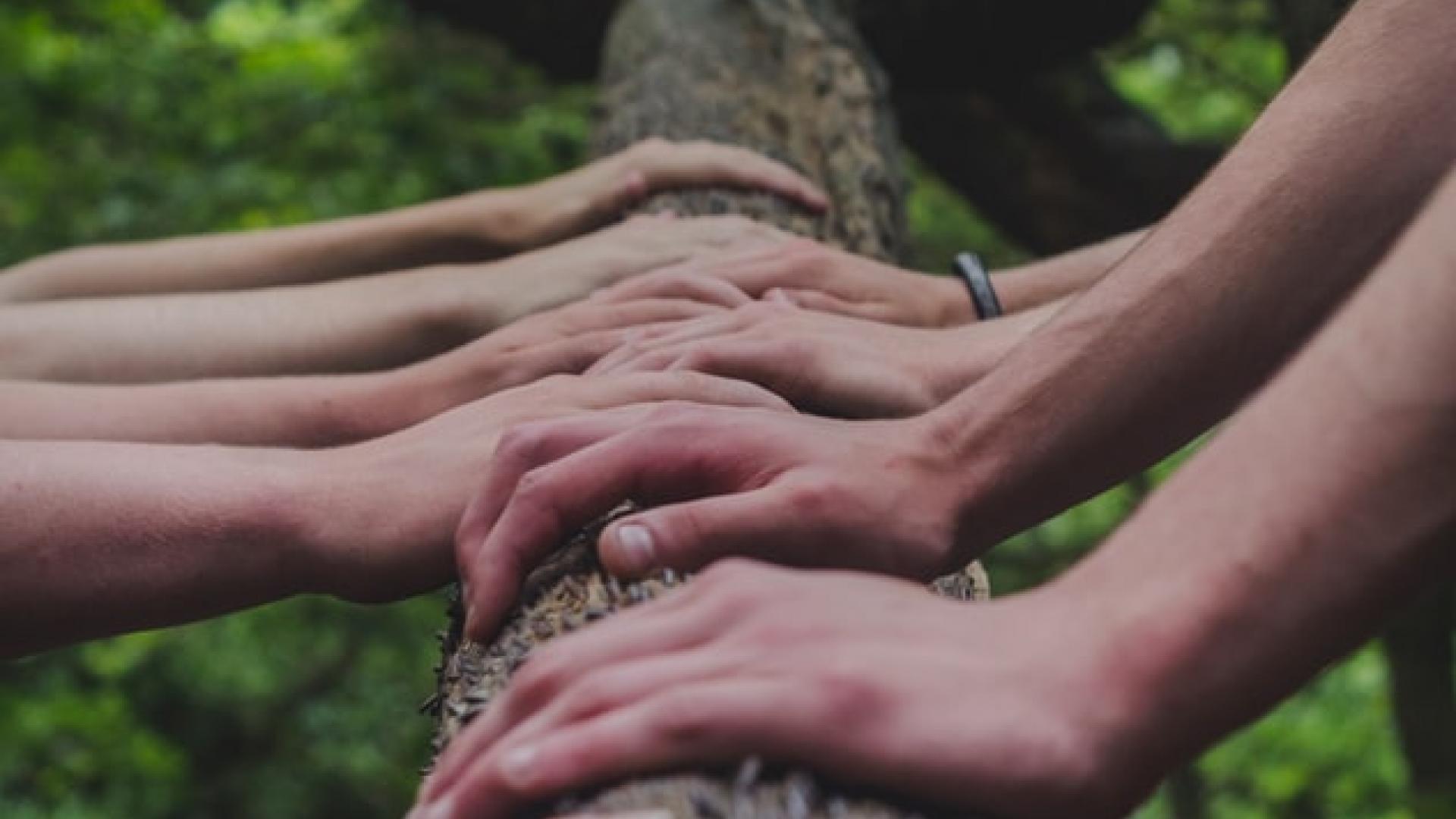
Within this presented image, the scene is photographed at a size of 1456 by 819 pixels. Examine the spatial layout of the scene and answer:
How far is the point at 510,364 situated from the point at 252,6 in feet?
15.4

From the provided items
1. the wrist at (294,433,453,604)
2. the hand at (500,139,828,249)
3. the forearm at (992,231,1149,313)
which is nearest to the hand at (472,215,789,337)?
the hand at (500,139,828,249)

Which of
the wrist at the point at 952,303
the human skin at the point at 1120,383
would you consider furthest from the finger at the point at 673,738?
the wrist at the point at 952,303

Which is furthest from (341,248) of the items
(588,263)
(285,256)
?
(588,263)

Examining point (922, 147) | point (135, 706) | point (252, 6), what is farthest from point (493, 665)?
point (135, 706)

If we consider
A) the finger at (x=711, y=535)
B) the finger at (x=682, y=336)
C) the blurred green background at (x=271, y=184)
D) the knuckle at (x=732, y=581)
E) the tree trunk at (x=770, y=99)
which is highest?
the blurred green background at (x=271, y=184)

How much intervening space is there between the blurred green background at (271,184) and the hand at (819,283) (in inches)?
84.6

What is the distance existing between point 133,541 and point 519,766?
0.94 m

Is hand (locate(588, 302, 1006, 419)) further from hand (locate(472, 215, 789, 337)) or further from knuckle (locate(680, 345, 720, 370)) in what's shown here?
hand (locate(472, 215, 789, 337))

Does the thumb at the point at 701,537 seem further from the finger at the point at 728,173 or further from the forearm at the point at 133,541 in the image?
the finger at the point at 728,173

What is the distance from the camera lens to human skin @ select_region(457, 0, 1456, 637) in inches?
64.6

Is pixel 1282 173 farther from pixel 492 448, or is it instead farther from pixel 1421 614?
pixel 1421 614

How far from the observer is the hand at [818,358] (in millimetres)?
2115

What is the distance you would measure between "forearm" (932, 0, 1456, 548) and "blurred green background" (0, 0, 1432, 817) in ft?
9.29

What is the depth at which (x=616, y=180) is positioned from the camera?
10.5ft
